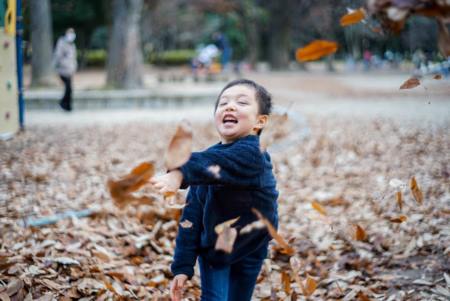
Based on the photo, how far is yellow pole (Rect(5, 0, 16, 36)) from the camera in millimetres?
7696

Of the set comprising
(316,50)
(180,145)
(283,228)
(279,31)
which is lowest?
(283,228)

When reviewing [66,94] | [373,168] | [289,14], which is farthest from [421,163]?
[289,14]

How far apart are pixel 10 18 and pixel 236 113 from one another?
22.0ft

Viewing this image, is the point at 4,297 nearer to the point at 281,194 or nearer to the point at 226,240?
the point at 226,240

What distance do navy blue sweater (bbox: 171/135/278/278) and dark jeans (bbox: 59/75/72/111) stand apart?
990 centimetres

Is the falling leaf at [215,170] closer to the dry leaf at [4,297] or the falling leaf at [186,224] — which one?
the falling leaf at [186,224]

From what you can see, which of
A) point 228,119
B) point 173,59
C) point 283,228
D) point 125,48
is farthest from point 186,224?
point 173,59

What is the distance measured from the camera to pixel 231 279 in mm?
2467

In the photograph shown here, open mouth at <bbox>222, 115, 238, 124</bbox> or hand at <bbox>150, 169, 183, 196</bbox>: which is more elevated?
open mouth at <bbox>222, 115, 238, 124</bbox>

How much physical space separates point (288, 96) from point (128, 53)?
555cm

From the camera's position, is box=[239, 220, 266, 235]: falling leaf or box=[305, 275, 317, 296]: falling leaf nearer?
box=[239, 220, 266, 235]: falling leaf

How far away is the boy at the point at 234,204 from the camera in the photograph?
220cm

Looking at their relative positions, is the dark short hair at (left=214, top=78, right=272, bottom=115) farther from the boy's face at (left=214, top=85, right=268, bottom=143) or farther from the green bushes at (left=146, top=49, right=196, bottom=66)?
the green bushes at (left=146, top=49, right=196, bottom=66)

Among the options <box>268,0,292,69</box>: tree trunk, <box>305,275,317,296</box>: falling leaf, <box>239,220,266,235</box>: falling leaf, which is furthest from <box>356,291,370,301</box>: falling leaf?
<box>268,0,292,69</box>: tree trunk
